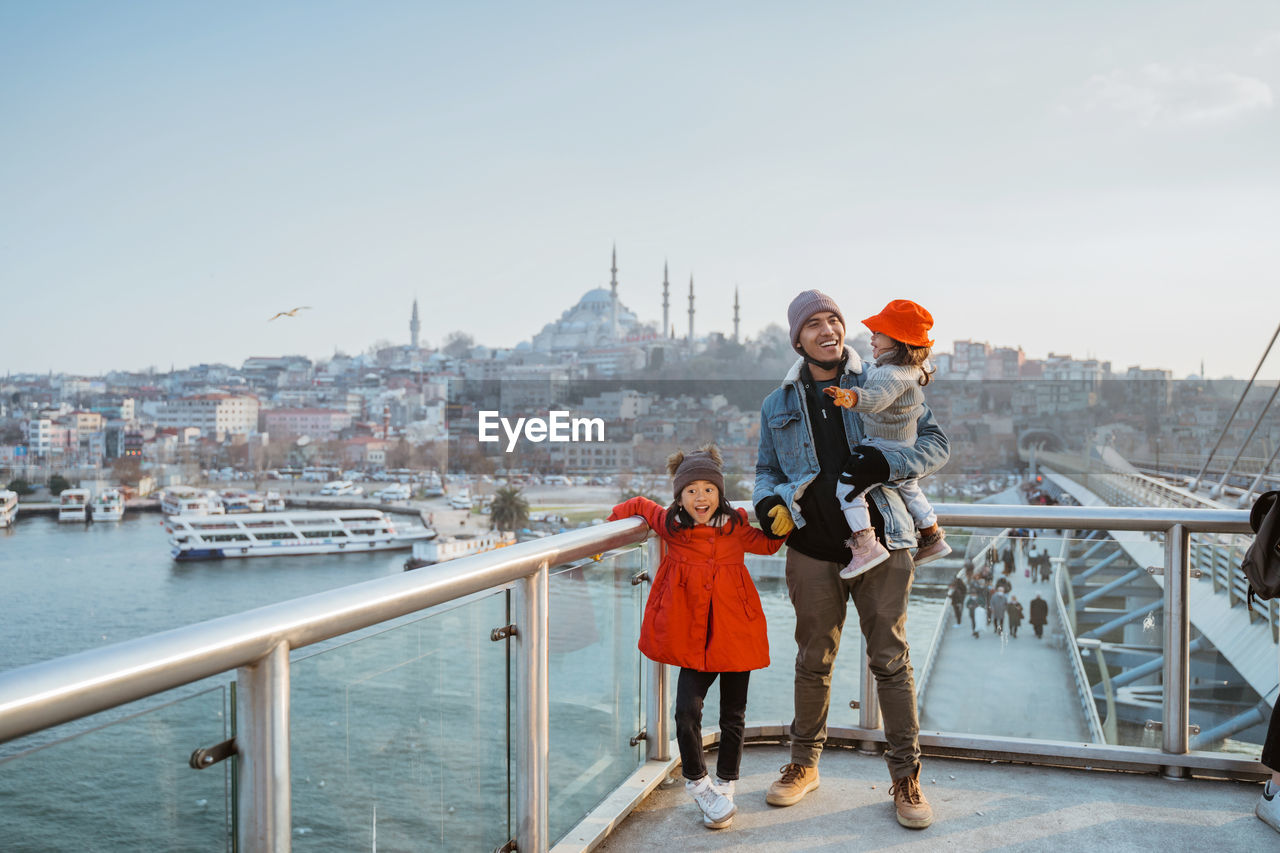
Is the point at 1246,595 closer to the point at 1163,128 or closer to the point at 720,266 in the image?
the point at 1163,128

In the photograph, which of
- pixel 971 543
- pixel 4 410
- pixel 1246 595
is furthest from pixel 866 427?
pixel 4 410

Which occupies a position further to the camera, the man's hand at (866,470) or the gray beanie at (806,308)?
the gray beanie at (806,308)

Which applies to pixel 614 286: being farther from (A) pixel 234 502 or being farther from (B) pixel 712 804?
(B) pixel 712 804

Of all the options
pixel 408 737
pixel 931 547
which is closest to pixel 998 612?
pixel 931 547

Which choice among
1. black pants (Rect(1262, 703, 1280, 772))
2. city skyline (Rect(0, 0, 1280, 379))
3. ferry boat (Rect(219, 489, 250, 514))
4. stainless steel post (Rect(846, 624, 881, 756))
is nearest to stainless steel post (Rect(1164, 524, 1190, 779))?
black pants (Rect(1262, 703, 1280, 772))

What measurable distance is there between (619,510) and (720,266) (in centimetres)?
9191

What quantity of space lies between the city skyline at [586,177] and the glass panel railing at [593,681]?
6717cm

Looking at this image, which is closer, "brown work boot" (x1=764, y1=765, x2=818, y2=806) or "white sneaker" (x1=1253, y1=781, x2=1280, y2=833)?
"white sneaker" (x1=1253, y1=781, x2=1280, y2=833)

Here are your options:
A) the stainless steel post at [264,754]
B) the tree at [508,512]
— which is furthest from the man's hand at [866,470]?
the tree at [508,512]

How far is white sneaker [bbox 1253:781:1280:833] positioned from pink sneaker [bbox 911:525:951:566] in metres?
0.91

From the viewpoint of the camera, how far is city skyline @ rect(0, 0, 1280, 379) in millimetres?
68562

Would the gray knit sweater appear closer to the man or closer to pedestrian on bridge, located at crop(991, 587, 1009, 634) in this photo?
the man

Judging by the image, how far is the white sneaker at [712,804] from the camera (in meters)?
2.27

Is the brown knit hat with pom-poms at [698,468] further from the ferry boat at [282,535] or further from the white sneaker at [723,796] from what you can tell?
the ferry boat at [282,535]
